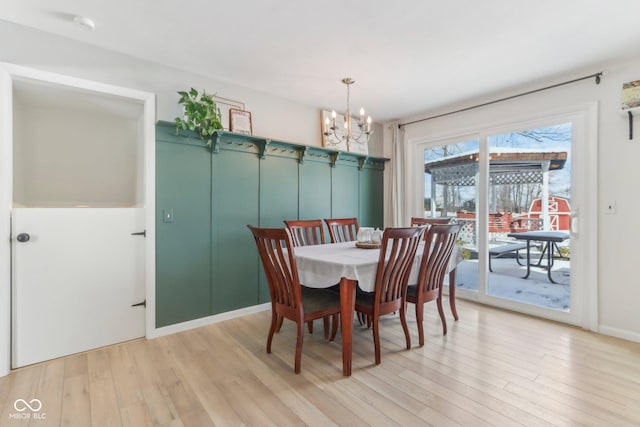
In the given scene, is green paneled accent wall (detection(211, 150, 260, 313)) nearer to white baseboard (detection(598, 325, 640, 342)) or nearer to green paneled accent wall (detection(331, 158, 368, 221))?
green paneled accent wall (detection(331, 158, 368, 221))

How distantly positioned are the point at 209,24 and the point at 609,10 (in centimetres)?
272

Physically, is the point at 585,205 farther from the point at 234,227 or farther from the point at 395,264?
the point at 234,227

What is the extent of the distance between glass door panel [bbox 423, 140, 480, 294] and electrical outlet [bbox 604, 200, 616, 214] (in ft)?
3.92

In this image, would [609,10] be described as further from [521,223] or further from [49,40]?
[49,40]

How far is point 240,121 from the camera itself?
3.17 meters

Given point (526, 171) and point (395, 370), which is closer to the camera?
point (395, 370)

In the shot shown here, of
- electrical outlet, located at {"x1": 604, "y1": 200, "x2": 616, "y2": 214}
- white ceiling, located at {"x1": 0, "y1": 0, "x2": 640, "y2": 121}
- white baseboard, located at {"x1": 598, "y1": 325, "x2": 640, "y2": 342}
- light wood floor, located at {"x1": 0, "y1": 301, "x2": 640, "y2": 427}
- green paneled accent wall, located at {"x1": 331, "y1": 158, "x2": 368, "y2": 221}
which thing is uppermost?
white ceiling, located at {"x1": 0, "y1": 0, "x2": 640, "y2": 121}

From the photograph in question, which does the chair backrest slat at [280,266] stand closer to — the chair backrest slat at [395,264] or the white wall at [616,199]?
the chair backrest slat at [395,264]

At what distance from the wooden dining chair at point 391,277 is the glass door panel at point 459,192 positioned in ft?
6.21

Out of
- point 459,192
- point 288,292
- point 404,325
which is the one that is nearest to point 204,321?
point 288,292

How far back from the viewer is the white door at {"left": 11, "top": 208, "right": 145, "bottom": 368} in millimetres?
2162

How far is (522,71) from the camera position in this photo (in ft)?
9.36

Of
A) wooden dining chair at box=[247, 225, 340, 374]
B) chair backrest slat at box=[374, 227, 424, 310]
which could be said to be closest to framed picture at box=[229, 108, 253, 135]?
wooden dining chair at box=[247, 225, 340, 374]

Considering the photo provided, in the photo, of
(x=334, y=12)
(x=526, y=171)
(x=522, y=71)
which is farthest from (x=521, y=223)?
(x=334, y=12)
